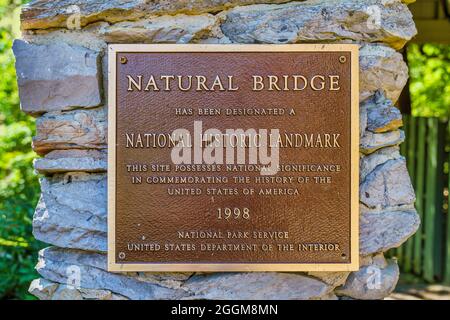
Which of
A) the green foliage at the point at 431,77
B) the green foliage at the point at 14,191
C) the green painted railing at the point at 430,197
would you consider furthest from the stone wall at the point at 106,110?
the green foliage at the point at 431,77

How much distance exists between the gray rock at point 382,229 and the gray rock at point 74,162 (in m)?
1.29

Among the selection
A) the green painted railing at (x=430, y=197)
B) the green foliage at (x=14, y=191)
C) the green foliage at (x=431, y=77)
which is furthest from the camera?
the green foliage at (x=431, y=77)

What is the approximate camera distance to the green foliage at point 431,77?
8.23m

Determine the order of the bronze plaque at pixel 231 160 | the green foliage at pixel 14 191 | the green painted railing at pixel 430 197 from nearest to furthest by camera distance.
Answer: the bronze plaque at pixel 231 160 → the green foliage at pixel 14 191 → the green painted railing at pixel 430 197

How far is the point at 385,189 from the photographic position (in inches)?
110

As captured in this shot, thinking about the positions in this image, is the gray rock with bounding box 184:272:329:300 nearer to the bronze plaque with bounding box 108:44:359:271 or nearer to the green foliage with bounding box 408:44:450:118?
the bronze plaque with bounding box 108:44:359:271

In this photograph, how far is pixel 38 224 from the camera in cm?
283

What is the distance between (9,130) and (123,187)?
3.18m

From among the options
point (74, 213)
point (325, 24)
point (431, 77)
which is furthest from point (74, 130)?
point (431, 77)

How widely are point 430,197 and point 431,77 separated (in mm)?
3013

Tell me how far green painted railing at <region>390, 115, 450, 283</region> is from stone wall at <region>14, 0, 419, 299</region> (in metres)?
3.39

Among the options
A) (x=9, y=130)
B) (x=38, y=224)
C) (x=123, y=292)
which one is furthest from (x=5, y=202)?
(x=123, y=292)

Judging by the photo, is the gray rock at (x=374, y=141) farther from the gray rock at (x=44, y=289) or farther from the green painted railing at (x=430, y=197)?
the green painted railing at (x=430, y=197)

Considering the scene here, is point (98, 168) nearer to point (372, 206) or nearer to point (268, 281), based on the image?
point (268, 281)
